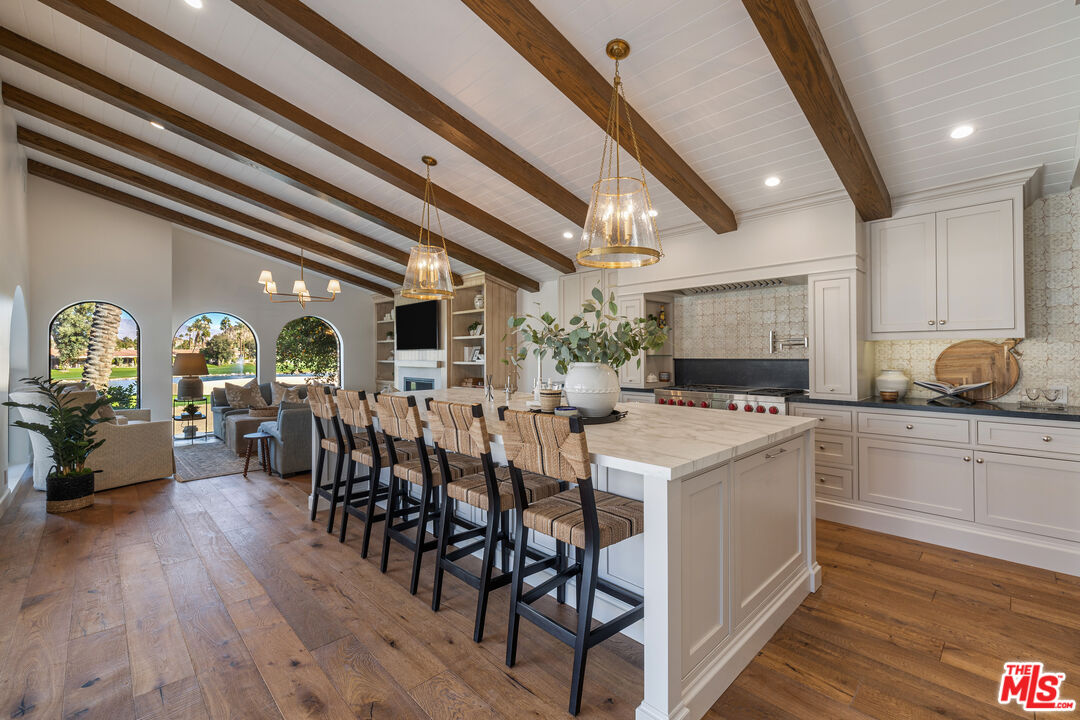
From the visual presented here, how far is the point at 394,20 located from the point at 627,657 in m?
3.36

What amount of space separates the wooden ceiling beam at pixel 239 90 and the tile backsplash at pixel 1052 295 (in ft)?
14.4

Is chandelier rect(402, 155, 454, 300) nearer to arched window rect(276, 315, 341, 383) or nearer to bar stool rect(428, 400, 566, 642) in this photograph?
bar stool rect(428, 400, 566, 642)

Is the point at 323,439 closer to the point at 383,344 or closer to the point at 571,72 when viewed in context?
the point at 571,72

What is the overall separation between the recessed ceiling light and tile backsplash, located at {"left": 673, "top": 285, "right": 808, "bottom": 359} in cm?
154

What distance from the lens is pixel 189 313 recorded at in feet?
24.9

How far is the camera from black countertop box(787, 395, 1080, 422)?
2760 mm

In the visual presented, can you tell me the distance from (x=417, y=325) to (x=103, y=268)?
4.23 m

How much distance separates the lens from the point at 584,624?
1654 mm

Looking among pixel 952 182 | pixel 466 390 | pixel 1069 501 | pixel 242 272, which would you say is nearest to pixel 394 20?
pixel 466 390

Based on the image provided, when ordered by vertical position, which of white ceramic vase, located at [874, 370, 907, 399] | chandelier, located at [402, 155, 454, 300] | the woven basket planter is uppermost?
chandelier, located at [402, 155, 454, 300]

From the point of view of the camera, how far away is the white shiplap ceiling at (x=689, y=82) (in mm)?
2279

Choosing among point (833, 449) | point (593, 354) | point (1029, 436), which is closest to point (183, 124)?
point (593, 354)

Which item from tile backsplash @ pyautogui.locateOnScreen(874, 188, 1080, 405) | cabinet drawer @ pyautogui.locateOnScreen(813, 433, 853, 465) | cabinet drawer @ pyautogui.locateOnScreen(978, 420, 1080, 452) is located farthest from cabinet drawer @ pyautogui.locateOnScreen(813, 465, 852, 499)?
tile backsplash @ pyautogui.locateOnScreen(874, 188, 1080, 405)

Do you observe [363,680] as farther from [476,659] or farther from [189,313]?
[189,313]
